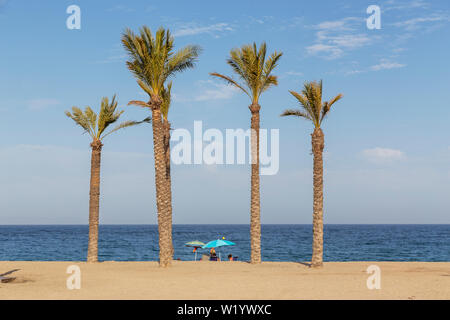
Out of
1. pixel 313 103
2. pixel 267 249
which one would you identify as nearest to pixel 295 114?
pixel 313 103

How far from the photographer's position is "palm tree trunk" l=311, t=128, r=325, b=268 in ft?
78.3

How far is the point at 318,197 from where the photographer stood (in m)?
23.9

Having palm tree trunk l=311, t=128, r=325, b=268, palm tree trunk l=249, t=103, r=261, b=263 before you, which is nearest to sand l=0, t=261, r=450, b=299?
palm tree trunk l=311, t=128, r=325, b=268

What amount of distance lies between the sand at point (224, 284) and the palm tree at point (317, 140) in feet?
4.84

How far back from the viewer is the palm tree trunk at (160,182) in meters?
23.8

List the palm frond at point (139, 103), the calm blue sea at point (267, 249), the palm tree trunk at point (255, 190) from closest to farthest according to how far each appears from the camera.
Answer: the palm frond at point (139, 103)
the palm tree trunk at point (255, 190)
the calm blue sea at point (267, 249)

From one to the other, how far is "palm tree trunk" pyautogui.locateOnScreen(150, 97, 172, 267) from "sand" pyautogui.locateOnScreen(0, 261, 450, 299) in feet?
5.32

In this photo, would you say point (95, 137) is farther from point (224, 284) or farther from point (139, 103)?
point (224, 284)

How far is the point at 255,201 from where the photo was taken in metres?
25.7

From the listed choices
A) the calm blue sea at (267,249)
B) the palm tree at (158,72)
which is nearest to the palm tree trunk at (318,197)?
A: the palm tree at (158,72)

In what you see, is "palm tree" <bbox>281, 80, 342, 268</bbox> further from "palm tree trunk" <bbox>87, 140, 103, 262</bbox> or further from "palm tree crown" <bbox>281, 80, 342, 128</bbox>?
"palm tree trunk" <bbox>87, 140, 103, 262</bbox>

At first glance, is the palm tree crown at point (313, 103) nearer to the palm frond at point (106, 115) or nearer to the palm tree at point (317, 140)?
the palm tree at point (317, 140)
